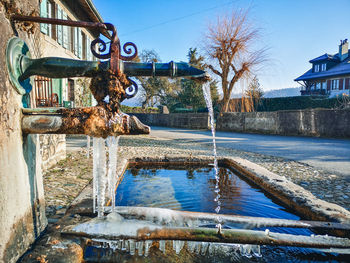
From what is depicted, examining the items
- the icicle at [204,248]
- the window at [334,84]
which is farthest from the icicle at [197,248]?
the window at [334,84]

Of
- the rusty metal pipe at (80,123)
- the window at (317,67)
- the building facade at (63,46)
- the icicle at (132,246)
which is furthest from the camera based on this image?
the window at (317,67)

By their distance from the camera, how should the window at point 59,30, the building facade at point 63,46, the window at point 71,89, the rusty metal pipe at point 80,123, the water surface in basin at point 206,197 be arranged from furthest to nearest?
the window at point 71,89
the window at point 59,30
the building facade at point 63,46
the water surface in basin at point 206,197
the rusty metal pipe at point 80,123

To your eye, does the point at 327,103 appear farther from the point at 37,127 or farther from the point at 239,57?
the point at 37,127

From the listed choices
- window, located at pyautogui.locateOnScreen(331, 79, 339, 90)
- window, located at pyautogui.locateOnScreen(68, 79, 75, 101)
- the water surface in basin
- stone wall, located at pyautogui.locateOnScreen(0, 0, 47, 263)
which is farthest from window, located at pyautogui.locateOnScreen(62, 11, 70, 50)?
window, located at pyautogui.locateOnScreen(331, 79, 339, 90)

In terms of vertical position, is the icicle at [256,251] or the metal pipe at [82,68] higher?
the metal pipe at [82,68]

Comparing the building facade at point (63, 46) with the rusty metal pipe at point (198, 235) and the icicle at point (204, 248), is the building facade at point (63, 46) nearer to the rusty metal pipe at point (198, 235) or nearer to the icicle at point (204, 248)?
the rusty metal pipe at point (198, 235)

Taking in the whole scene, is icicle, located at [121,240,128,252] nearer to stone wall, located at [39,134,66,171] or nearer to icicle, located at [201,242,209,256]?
icicle, located at [201,242,209,256]

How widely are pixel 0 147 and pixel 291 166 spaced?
483 cm

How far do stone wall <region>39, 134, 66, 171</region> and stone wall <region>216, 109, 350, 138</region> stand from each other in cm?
1011

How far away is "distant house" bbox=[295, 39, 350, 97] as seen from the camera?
28.3 metres

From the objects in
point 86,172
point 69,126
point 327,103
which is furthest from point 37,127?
point 327,103

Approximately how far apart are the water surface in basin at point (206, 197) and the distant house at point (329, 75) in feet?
99.5

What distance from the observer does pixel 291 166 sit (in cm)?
477

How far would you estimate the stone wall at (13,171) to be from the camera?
3.81 feet
